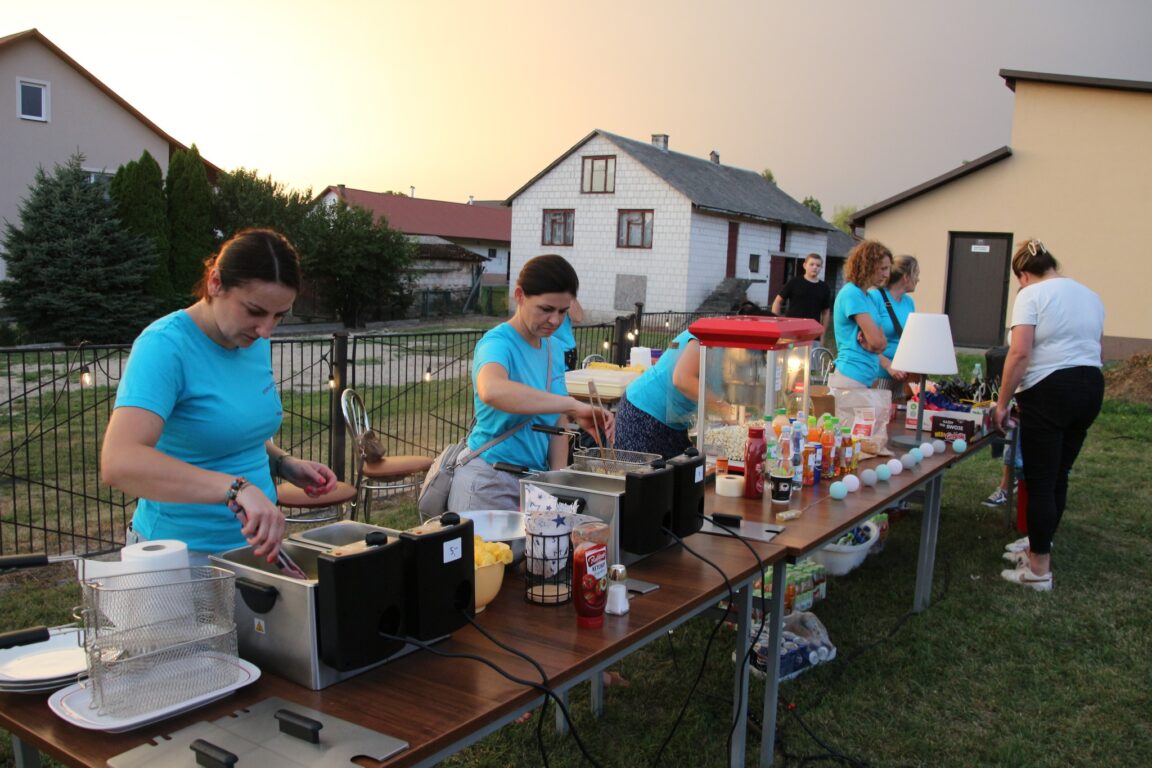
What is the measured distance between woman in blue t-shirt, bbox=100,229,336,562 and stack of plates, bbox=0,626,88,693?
1.11ft

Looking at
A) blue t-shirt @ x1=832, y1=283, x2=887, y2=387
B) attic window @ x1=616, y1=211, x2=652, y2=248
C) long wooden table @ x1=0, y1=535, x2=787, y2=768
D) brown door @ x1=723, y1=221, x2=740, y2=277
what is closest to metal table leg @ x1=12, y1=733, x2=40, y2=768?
long wooden table @ x1=0, y1=535, x2=787, y2=768

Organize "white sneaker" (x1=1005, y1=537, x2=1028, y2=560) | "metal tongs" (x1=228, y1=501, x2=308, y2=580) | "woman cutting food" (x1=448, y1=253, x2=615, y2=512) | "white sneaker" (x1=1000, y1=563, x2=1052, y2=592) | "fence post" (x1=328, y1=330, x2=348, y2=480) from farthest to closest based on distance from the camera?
"fence post" (x1=328, y1=330, x2=348, y2=480), "white sneaker" (x1=1005, y1=537, x2=1028, y2=560), "white sneaker" (x1=1000, y1=563, x2=1052, y2=592), "woman cutting food" (x1=448, y1=253, x2=615, y2=512), "metal tongs" (x1=228, y1=501, x2=308, y2=580)

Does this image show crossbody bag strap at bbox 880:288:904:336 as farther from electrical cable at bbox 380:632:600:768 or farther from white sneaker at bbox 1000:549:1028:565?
electrical cable at bbox 380:632:600:768

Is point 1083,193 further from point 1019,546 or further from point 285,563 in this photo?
point 285,563

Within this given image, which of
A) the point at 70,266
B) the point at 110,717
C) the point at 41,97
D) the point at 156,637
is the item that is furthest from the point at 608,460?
the point at 41,97

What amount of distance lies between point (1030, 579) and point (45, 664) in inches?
199

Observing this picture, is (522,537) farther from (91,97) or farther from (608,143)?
(608,143)

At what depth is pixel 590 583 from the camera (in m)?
2.02

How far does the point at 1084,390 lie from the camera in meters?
4.55

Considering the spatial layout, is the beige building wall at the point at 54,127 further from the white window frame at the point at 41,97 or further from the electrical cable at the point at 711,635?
the electrical cable at the point at 711,635

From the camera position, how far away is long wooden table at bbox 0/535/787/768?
149 centimetres

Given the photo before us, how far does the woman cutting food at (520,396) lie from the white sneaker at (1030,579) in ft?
10.8

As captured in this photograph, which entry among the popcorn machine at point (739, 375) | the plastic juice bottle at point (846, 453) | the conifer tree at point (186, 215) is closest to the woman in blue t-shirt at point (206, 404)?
the popcorn machine at point (739, 375)

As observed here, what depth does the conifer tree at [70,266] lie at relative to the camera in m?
16.9
